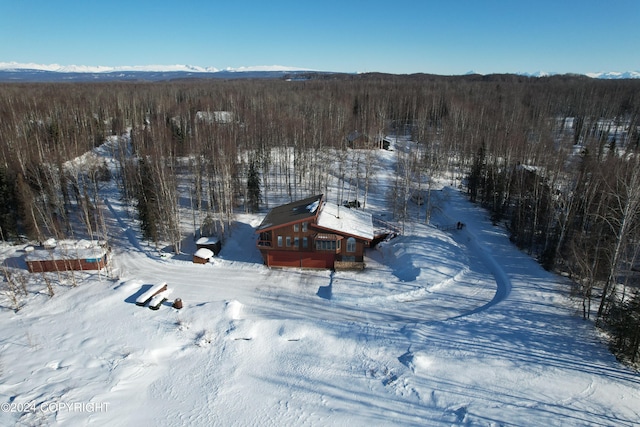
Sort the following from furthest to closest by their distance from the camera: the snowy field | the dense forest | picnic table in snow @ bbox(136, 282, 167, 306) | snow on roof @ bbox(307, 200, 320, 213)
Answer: snow on roof @ bbox(307, 200, 320, 213) < the dense forest < picnic table in snow @ bbox(136, 282, 167, 306) < the snowy field

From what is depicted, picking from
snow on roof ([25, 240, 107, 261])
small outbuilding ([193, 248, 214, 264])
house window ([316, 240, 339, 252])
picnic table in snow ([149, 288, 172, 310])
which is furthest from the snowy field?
snow on roof ([25, 240, 107, 261])

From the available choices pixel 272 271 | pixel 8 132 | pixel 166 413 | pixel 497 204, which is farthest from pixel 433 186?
pixel 8 132

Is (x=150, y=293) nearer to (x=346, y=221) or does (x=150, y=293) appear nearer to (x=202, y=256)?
(x=202, y=256)

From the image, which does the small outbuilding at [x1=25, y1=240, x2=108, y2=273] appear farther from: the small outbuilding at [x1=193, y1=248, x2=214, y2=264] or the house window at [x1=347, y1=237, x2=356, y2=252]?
the house window at [x1=347, y1=237, x2=356, y2=252]

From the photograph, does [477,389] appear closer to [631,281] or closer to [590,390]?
[590,390]

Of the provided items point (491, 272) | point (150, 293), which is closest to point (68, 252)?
point (150, 293)

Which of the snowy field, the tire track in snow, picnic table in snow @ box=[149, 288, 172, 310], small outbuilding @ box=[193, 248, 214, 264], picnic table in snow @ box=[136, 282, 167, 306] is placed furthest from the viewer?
small outbuilding @ box=[193, 248, 214, 264]

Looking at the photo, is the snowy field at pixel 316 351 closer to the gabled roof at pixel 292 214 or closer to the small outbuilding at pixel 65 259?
the small outbuilding at pixel 65 259
